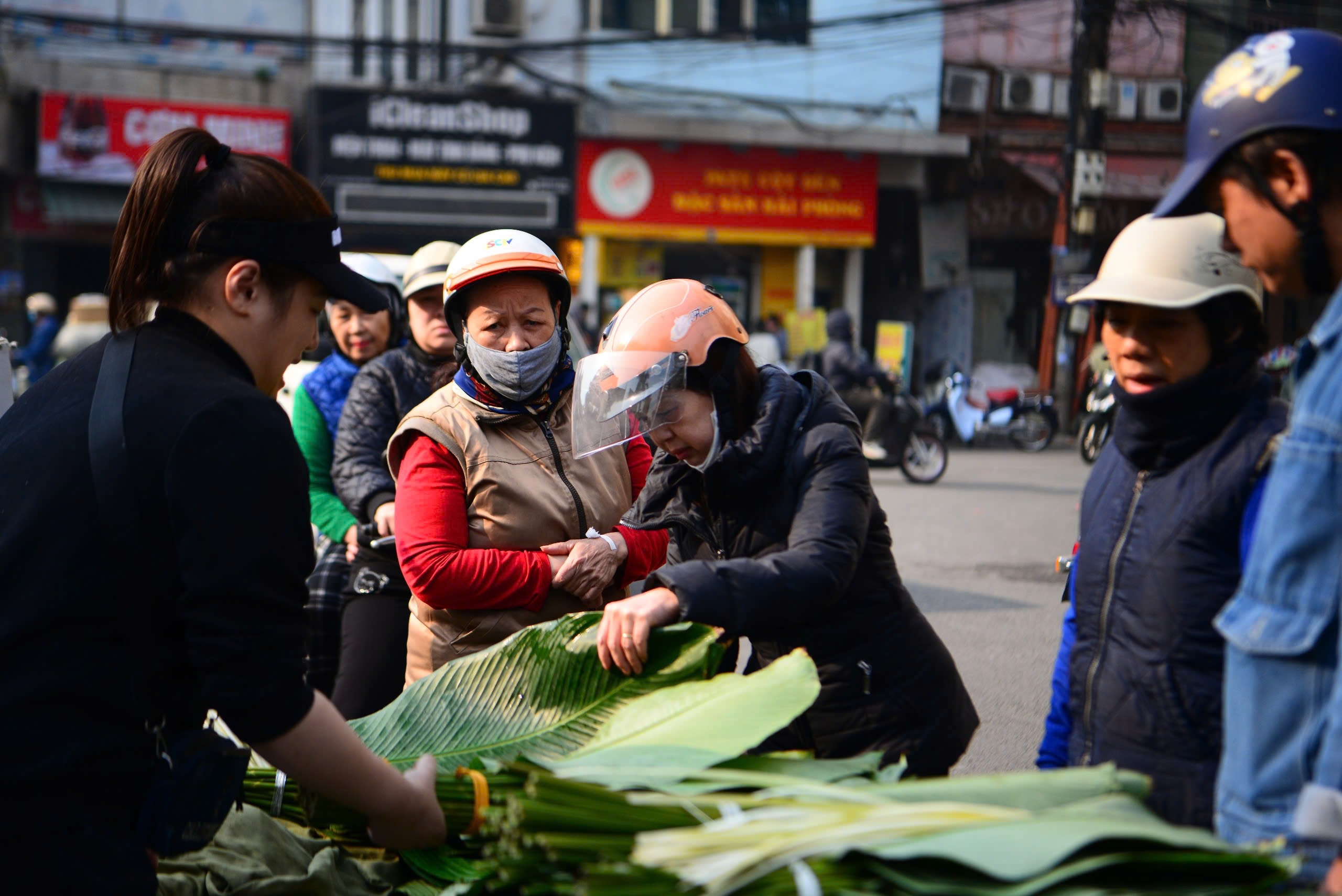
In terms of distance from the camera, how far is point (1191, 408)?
2.02 m

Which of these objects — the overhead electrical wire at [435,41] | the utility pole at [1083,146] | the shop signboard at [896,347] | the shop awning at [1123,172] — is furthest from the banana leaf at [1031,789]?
the shop awning at [1123,172]

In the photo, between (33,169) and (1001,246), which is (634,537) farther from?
(1001,246)

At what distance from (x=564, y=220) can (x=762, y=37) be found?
5042 millimetres

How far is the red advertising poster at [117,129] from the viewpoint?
20.5 meters

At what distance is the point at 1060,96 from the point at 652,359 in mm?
23996

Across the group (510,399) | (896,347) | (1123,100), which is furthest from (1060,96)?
(510,399)

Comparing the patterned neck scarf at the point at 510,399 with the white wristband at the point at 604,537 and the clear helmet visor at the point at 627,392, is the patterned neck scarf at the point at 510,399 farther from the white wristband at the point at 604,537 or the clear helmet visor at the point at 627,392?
the clear helmet visor at the point at 627,392

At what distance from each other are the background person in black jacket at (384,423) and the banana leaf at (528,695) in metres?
1.46

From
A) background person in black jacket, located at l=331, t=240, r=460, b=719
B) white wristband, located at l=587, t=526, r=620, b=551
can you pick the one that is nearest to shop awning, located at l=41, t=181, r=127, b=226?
background person in black jacket, located at l=331, t=240, r=460, b=719

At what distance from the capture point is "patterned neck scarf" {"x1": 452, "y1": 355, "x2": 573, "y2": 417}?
324cm

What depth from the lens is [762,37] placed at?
23172 mm

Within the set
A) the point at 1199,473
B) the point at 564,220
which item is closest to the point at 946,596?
the point at 1199,473

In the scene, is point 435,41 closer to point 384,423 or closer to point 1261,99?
point 384,423

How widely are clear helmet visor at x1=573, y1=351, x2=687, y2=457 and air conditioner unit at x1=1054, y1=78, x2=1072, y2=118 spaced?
2376 centimetres
